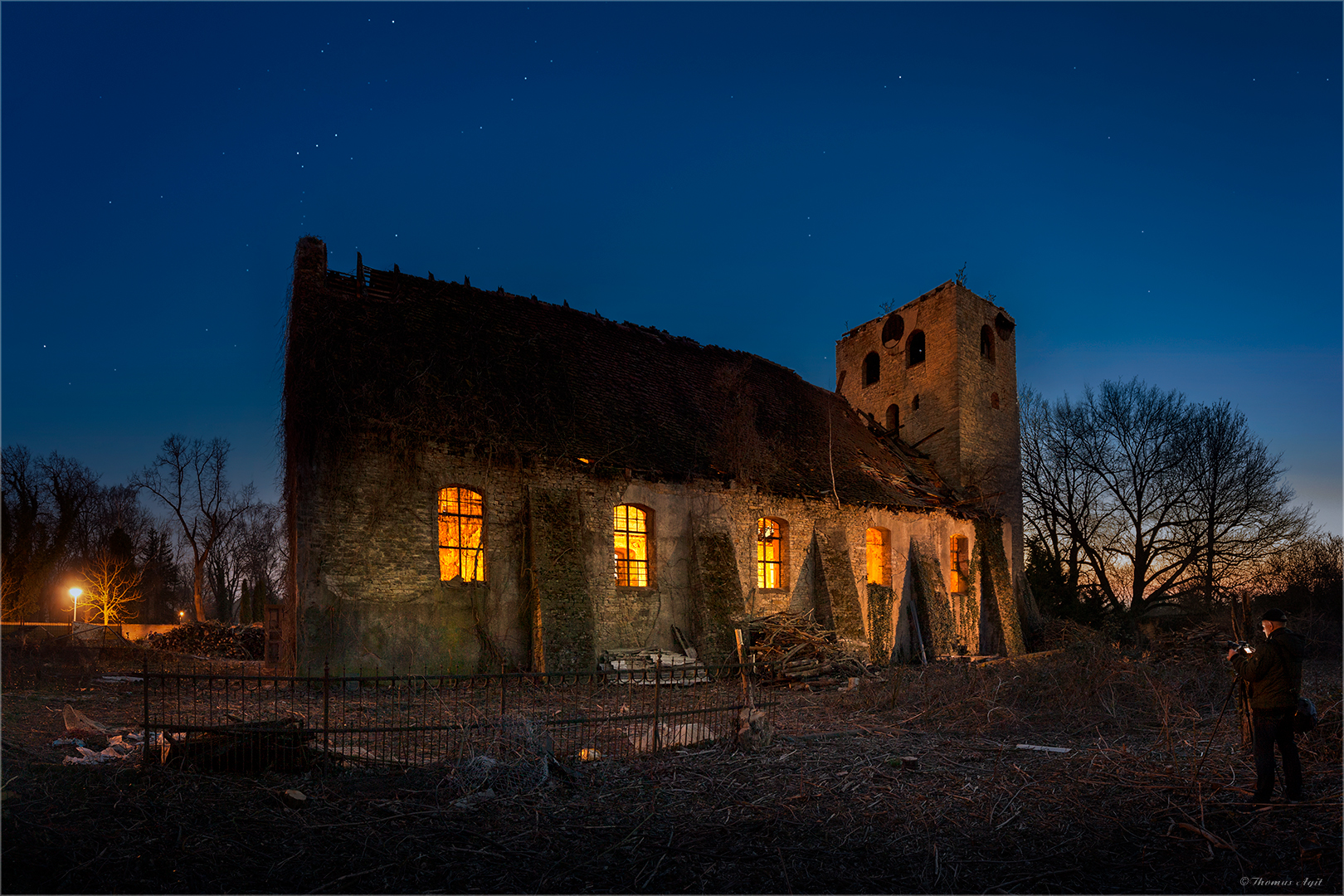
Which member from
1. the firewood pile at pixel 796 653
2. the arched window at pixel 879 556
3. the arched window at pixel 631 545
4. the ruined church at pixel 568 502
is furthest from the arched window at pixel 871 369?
the arched window at pixel 631 545

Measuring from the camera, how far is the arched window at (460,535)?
14.5m

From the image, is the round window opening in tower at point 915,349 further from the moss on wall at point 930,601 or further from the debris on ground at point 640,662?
the debris on ground at point 640,662

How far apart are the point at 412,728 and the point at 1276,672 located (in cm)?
776

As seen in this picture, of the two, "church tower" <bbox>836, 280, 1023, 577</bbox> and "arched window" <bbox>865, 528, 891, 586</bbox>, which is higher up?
"church tower" <bbox>836, 280, 1023, 577</bbox>

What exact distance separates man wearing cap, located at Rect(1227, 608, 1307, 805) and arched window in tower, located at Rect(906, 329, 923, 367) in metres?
21.8

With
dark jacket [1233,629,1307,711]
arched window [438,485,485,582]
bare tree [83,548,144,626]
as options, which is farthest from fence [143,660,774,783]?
bare tree [83,548,144,626]

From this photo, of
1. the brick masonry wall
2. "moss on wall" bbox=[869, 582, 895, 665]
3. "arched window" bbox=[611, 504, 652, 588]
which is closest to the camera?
the brick masonry wall

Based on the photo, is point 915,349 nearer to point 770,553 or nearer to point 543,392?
point 770,553

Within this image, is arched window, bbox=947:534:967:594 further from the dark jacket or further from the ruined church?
the dark jacket

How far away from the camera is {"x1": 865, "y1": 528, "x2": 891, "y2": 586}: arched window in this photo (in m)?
21.1

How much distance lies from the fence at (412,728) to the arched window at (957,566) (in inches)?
523

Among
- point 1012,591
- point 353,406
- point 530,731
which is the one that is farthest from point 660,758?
point 1012,591

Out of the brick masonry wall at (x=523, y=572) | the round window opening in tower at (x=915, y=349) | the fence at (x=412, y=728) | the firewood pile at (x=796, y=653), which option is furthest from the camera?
the round window opening in tower at (x=915, y=349)

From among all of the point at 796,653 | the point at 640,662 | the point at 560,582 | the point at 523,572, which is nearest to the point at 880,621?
the point at 796,653
